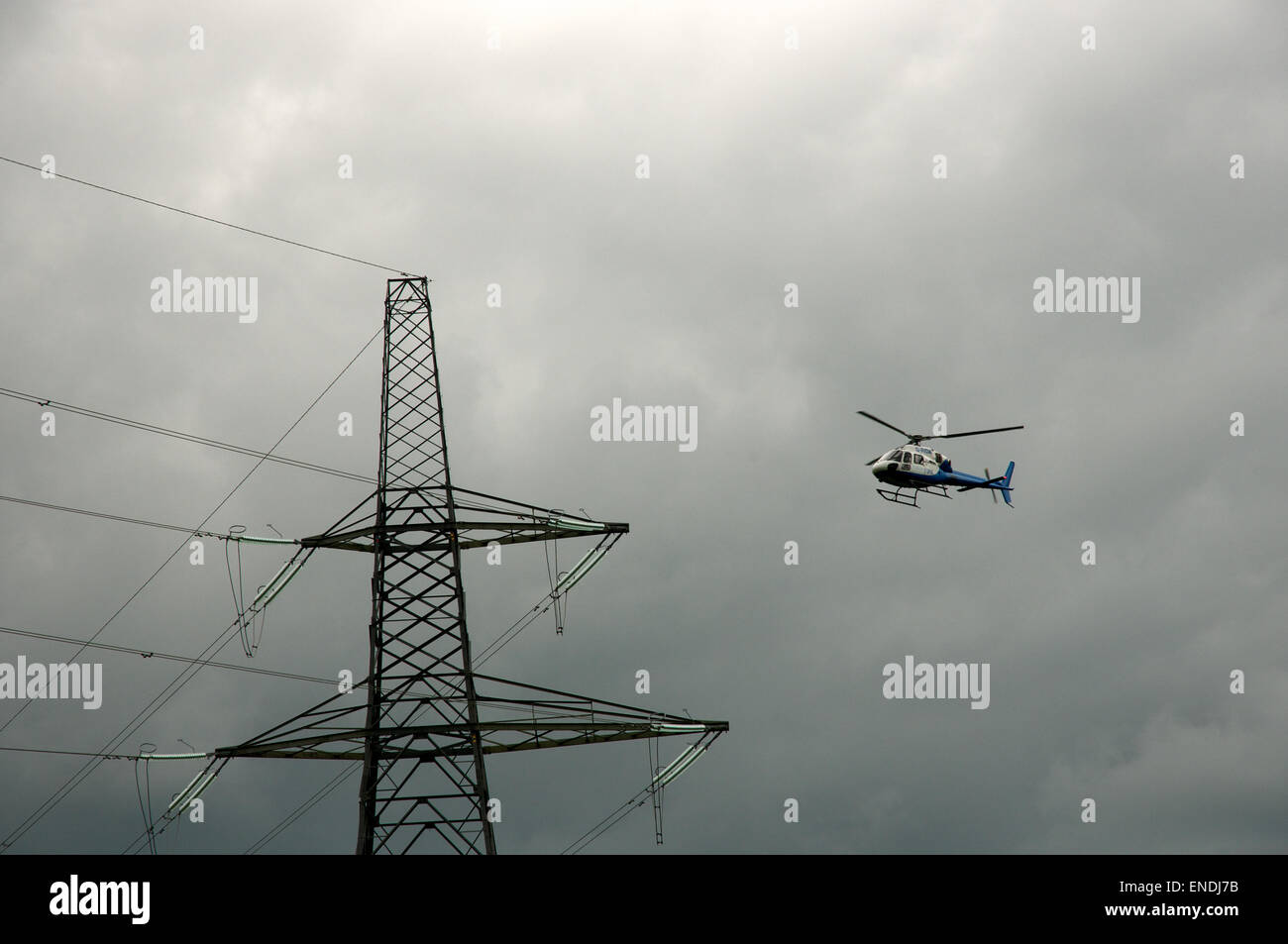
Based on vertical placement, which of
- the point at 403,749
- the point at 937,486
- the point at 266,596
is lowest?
the point at 403,749
